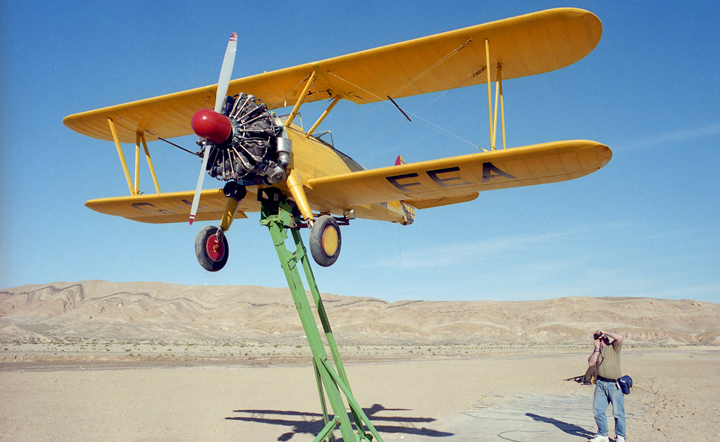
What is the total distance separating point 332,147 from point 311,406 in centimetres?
839

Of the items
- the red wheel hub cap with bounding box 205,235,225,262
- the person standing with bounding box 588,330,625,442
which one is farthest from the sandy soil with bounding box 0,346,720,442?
the red wheel hub cap with bounding box 205,235,225,262

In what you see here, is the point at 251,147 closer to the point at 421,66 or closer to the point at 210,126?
the point at 210,126

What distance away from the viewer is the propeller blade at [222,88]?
6895 millimetres

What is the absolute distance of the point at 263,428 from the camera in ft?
34.7

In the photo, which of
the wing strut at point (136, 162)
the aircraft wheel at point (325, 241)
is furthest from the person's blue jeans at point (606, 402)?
the wing strut at point (136, 162)

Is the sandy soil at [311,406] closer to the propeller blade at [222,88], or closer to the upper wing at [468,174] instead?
the upper wing at [468,174]

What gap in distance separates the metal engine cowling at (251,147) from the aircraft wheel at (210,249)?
1341mm

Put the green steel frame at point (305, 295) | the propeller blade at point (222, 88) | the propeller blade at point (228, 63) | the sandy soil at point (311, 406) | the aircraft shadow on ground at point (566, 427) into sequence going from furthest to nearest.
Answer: the sandy soil at point (311, 406) → the aircraft shadow on ground at point (566, 427) → the green steel frame at point (305, 295) → the propeller blade at point (228, 63) → the propeller blade at point (222, 88)

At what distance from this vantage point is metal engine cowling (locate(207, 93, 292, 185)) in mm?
6895

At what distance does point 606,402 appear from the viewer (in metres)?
8.48

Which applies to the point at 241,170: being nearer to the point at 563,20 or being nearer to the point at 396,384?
Answer: the point at 563,20

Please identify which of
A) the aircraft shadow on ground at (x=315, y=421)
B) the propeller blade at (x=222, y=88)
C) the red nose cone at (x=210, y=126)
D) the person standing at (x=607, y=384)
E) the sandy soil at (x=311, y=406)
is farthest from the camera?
the aircraft shadow on ground at (x=315, y=421)

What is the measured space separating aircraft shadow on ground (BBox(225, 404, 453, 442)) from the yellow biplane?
497 cm

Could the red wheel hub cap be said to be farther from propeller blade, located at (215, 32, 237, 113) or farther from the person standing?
the person standing
